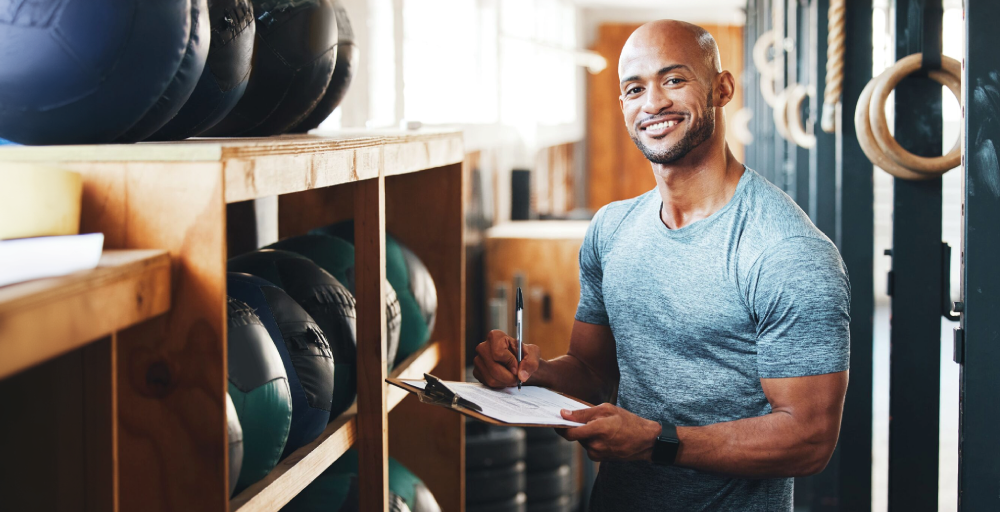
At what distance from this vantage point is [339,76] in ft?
5.93

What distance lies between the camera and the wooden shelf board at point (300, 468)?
1222 mm

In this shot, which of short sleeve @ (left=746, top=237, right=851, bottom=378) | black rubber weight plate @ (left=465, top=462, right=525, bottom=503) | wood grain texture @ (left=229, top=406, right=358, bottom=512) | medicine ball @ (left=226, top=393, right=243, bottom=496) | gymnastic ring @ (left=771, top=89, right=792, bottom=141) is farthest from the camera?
gymnastic ring @ (left=771, top=89, right=792, bottom=141)

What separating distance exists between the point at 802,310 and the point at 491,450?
198 cm

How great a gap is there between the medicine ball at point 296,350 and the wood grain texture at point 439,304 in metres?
0.80

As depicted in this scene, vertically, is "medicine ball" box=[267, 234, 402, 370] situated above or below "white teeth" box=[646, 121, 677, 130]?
below

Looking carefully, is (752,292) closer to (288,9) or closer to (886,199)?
(288,9)

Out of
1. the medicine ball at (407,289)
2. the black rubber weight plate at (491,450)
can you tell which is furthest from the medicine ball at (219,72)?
the black rubber weight plate at (491,450)

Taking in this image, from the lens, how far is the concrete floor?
4.29 meters

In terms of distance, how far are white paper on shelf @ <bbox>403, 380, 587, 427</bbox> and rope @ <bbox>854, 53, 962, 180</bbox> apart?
93 cm

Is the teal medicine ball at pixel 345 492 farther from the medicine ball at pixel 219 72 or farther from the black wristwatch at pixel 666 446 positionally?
the medicine ball at pixel 219 72

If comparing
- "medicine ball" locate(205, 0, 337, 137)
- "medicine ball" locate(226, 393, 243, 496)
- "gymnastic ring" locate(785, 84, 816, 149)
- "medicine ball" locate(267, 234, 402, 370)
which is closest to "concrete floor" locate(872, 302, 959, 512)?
"gymnastic ring" locate(785, 84, 816, 149)

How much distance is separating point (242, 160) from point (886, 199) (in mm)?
8326

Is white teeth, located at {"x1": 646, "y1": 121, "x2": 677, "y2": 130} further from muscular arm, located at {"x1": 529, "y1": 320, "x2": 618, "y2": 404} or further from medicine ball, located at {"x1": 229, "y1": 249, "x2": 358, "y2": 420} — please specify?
medicine ball, located at {"x1": 229, "y1": 249, "x2": 358, "y2": 420}

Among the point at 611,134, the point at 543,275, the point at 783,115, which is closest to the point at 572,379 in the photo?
the point at 783,115
